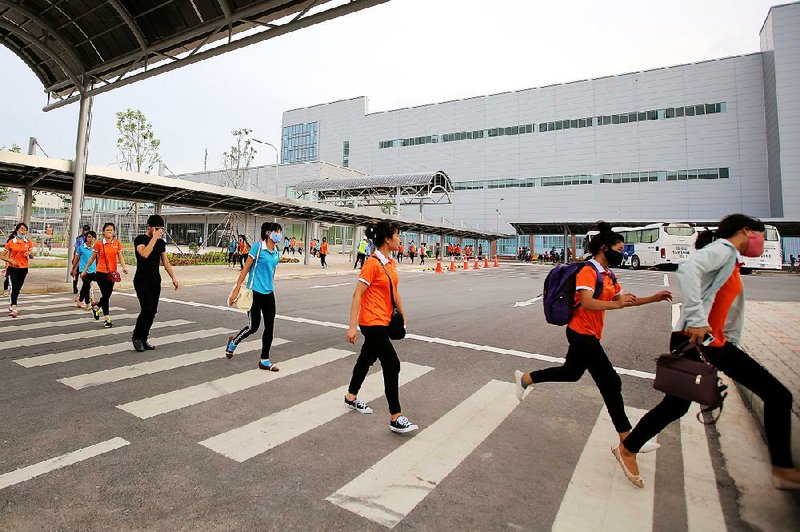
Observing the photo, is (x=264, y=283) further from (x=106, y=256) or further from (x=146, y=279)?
(x=106, y=256)

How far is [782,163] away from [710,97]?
38.5 feet

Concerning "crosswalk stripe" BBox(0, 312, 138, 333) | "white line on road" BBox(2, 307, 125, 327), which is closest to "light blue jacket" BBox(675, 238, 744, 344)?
"crosswalk stripe" BBox(0, 312, 138, 333)

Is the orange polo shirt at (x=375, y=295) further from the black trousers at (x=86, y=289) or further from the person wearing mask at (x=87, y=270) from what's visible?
the person wearing mask at (x=87, y=270)

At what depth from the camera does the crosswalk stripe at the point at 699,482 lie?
2.38m

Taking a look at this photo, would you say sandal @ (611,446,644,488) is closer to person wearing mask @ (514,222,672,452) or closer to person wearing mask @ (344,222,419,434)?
person wearing mask @ (514,222,672,452)

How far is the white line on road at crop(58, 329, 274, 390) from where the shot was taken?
4.52 metres

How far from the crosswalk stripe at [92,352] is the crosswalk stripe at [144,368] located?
2.13 ft

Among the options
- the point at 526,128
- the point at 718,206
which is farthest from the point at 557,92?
the point at 718,206

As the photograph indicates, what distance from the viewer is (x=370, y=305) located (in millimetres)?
3600

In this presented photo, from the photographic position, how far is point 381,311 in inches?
141

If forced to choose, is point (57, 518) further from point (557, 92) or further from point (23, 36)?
point (557, 92)

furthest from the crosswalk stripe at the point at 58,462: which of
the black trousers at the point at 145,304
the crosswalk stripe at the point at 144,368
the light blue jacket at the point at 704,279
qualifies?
the light blue jacket at the point at 704,279

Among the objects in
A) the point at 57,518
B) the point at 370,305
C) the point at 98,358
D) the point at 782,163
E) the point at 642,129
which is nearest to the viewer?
the point at 57,518

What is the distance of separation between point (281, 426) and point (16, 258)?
8.37 metres
